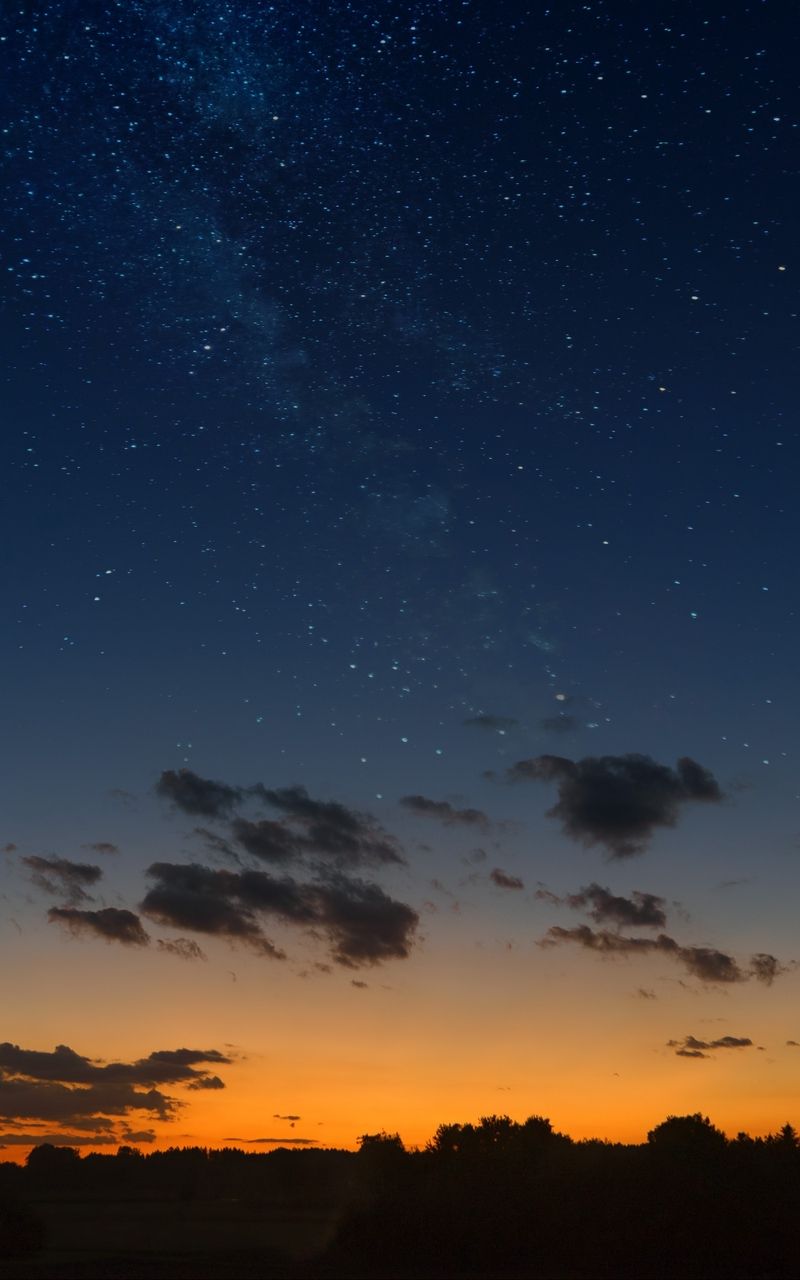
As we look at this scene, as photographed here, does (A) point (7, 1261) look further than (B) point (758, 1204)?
Yes

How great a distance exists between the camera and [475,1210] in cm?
3266

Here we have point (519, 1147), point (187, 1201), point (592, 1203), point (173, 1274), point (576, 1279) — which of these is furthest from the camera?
point (187, 1201)

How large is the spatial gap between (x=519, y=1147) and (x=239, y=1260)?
16.3 meters

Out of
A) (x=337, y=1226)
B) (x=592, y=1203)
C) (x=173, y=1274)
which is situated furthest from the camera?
(x=337, y=1226)

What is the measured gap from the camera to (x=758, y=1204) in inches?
1217

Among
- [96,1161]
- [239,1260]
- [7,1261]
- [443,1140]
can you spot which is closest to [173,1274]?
[239,1260]

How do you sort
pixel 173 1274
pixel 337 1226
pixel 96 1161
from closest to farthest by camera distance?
pixel 173 1274 → pixel 337 1226 → pixel 96 1161

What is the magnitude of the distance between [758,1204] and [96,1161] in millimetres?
98240

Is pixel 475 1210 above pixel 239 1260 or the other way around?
above

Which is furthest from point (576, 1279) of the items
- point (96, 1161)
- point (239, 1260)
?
point (96, 1161)

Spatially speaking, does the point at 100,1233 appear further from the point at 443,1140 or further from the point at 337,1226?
the point at 337,1226

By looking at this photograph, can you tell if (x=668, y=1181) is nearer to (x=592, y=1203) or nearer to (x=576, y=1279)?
(x=592, y=1203)

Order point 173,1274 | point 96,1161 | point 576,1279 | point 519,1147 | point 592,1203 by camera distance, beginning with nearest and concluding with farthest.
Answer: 1. point 576,1279
2. point 173,1274
3. point 592,1203
4. point 519,1147
5. point 96,1161

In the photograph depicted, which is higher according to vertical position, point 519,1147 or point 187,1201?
point 519,1147
